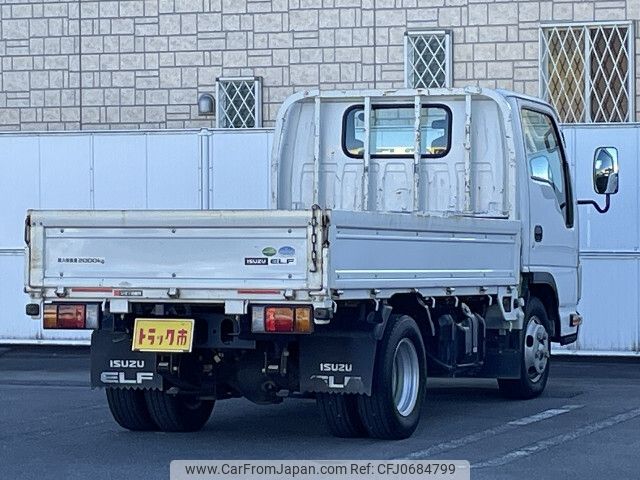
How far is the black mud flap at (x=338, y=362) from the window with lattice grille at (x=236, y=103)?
33.5 ft

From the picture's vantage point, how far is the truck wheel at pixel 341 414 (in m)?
10.5

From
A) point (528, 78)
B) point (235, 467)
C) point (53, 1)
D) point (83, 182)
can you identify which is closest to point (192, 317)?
point (235, 467)

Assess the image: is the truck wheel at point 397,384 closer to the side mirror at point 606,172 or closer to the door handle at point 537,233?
the door handle at point 537,233

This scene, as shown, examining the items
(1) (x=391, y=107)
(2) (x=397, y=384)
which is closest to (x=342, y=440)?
(2) (x=397, y=384)

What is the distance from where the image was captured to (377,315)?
10.4 meters

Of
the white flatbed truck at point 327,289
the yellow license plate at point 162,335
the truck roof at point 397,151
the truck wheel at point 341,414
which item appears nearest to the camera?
the white flatbed truck at point 327,289

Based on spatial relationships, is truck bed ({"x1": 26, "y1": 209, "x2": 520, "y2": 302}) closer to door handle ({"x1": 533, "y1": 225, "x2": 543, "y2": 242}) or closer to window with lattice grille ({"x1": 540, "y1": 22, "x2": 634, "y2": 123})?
door handle ({"x1": 533, "y1": 225, "x2": 543, "y2": 242})

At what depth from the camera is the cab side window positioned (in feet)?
43.8

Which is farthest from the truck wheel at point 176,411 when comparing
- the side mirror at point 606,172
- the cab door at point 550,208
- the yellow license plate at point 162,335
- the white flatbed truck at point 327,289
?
the side mirror at point 606,172

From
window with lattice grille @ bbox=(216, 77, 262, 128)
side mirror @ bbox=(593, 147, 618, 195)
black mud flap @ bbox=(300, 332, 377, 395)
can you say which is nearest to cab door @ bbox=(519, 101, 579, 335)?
side mirror @ bbox=(593, 147, 618, 195)

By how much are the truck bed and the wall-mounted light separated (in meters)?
9.82

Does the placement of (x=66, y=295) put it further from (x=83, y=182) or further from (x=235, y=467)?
(x=83, y=182)

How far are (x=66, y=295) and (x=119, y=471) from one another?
1.31m

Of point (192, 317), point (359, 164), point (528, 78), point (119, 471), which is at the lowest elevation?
point (119, 471)
